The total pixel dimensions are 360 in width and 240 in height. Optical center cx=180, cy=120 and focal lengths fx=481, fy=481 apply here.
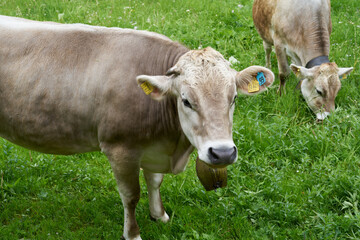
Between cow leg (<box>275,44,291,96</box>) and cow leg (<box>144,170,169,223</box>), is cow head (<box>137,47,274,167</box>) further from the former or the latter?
cow leg (<box>275,44,291,96</box>)

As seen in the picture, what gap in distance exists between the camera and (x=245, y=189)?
4.84 meters

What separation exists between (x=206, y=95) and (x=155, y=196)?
4.94 feet

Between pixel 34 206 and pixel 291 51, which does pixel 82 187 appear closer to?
pixel 34 206

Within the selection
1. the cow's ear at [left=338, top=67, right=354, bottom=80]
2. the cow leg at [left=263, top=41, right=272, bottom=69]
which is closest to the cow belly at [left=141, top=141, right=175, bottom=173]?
the cow's ear at [left=338, top=67, right=354, bottom=80]

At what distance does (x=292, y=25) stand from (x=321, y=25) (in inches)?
17.2

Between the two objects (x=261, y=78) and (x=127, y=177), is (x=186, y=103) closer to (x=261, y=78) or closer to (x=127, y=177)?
(x=261, y=78)

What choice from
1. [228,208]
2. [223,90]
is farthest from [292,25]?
[223,90]

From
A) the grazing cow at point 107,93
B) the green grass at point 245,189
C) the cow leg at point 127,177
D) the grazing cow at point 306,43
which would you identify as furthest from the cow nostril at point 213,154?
the grazing cow at point 306,43

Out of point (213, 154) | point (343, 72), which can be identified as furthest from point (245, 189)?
point (343, 72)

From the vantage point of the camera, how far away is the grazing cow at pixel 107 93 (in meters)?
3.77

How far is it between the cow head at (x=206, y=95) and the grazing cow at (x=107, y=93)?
0.01 metres

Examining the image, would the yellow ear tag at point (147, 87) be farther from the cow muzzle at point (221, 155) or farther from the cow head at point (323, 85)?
the cow head at point (323, 85)

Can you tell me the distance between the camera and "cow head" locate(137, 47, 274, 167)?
3344mm

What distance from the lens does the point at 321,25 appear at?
6707 millimetres
